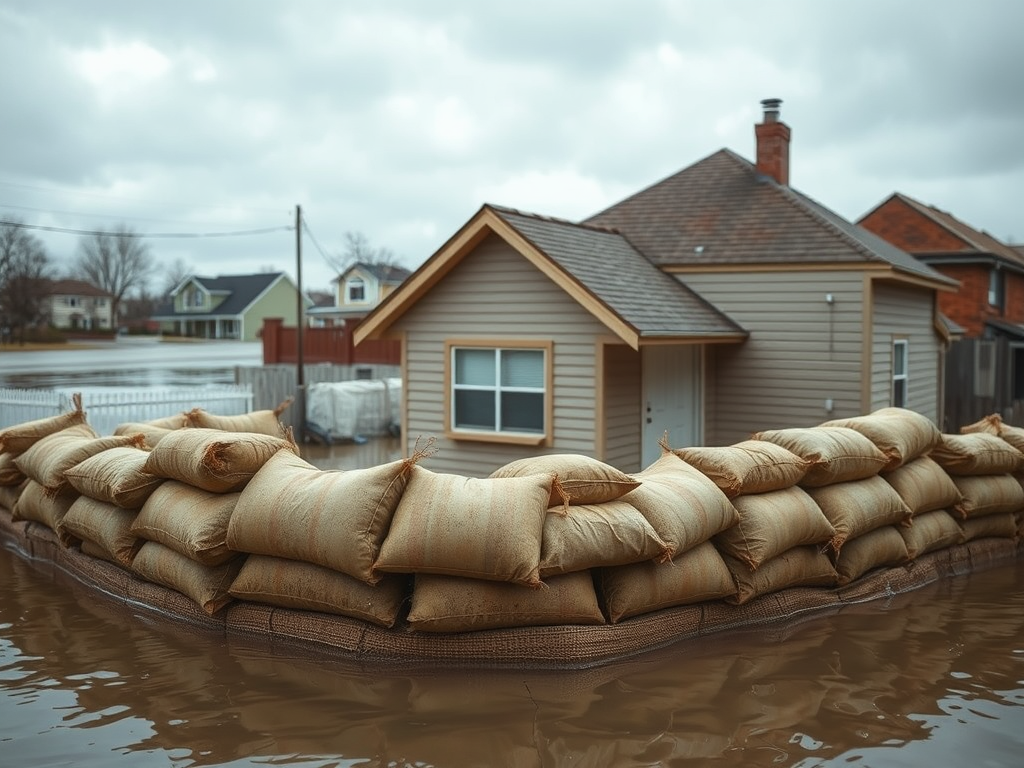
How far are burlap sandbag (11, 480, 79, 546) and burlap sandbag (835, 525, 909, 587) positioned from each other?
6222mm

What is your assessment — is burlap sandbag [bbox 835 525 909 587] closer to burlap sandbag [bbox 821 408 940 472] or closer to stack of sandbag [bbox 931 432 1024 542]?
burlap sandbag [bbox 821 408 940 472]

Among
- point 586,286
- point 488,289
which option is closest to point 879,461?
point 586,286

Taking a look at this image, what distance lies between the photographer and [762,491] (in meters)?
6.84

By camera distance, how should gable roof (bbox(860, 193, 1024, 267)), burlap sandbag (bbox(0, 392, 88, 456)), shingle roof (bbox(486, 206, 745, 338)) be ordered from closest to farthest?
burlap sandbag (bbox(0, 392, 88, 456)) < shingle roof (bbox(486, 206, 745, 338)) < gable roof (bbox(860, 193, 1024, 267))

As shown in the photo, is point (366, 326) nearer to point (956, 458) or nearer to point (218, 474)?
point (218, 474)

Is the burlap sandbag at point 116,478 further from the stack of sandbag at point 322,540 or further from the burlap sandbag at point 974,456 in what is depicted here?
the burlap sandbag at point 974,456

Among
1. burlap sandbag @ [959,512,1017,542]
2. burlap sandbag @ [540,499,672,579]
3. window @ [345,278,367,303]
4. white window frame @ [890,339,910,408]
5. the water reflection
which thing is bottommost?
the water reflection

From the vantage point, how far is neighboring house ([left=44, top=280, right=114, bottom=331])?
76188 millimetres

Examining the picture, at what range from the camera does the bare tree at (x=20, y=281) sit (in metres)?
39.1

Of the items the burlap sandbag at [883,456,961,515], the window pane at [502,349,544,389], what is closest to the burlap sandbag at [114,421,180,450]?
the window pane at [502,349,544,389]

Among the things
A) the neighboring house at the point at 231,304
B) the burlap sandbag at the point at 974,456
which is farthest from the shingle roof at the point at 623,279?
the neighboring house at the point at 231,304

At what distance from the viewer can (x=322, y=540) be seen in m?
5.76

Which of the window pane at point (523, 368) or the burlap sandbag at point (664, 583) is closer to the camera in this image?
the burlap sandbag at point (664, 583)

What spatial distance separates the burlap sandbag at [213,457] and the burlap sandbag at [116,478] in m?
0.16
